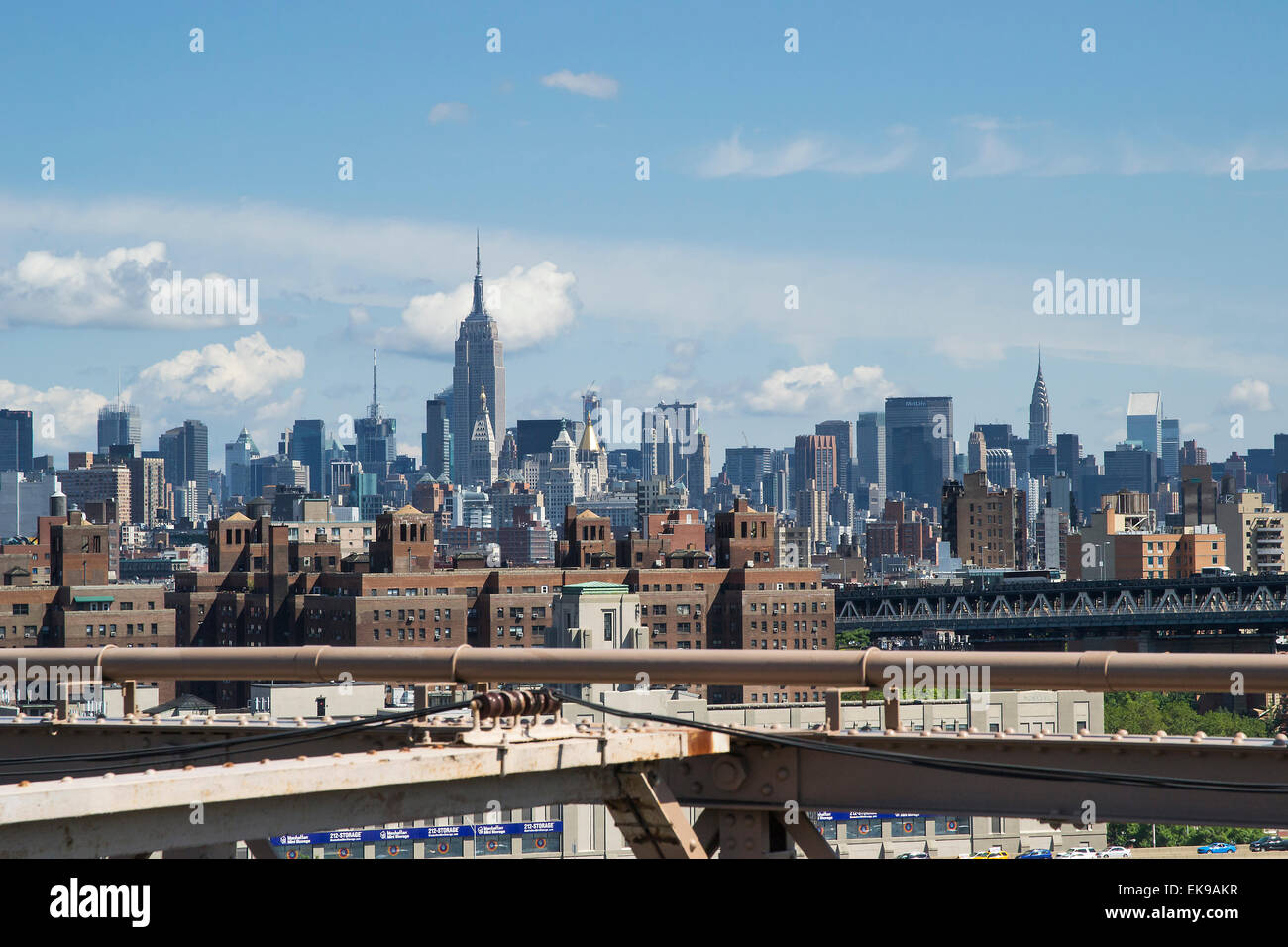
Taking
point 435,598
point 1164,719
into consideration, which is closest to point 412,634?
point 435,598

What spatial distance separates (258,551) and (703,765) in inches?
5715

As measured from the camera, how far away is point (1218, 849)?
236 feet

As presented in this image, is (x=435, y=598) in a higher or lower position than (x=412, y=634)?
higher

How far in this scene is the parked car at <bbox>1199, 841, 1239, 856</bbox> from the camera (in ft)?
230

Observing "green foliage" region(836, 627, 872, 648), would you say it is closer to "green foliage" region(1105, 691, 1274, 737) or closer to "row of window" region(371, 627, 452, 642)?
"row of window" region(371, 627, 452, 642)

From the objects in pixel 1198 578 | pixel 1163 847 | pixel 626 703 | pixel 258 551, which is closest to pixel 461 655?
pixel 626 703

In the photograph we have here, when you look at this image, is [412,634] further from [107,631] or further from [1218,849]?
[1218,849]

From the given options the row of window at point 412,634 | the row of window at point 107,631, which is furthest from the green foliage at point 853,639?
the row of window at point 107,631

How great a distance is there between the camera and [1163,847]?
7875 centimetres

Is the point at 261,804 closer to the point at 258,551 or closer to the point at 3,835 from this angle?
the point at 3,835

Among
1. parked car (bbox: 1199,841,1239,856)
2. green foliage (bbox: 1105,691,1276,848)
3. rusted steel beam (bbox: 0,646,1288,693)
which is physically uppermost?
rusted steel beam (bbox: 0,646,1288,693)

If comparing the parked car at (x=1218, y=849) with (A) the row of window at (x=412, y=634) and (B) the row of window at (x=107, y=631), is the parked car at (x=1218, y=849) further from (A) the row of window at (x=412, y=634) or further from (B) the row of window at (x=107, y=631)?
(B) the row of window at (x=107, y=631)

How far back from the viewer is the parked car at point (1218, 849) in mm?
70125

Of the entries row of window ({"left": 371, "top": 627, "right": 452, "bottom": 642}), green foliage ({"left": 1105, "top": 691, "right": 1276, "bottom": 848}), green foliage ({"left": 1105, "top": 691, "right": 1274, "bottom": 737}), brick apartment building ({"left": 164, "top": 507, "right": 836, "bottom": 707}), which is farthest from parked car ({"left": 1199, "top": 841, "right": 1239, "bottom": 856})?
row of window ({"left": 371, "top": 627, "right": 452, "bottom": 642})
